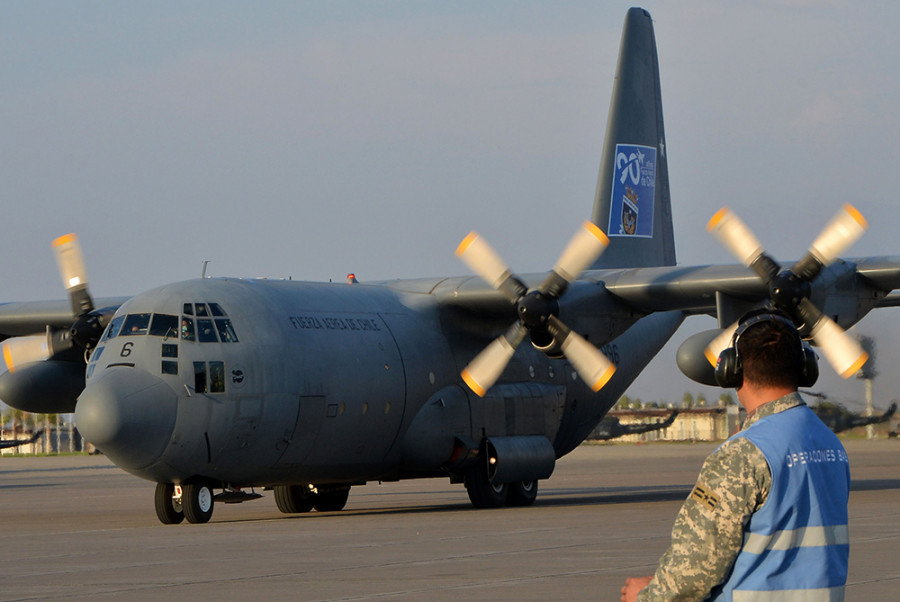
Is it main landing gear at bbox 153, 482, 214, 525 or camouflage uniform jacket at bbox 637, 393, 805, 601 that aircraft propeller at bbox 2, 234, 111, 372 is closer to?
main landing gear at bbox 153, 482, 214, 525

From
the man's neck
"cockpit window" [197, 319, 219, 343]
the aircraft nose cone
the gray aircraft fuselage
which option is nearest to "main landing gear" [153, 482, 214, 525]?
the gray aircraft fuselage

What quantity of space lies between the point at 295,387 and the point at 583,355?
4.48m

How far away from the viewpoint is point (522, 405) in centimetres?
2298

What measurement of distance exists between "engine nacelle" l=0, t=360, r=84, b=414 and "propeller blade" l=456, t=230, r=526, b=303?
7.28 meters

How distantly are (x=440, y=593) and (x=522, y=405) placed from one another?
13.0 meters

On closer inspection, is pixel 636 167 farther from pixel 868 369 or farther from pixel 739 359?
pixel 739 359

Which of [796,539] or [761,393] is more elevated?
[761,393]

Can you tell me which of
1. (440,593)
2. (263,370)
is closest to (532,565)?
(440,593)

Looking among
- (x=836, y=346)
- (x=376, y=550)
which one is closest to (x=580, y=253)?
(x=836, y=346)

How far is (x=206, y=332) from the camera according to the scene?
720 inches

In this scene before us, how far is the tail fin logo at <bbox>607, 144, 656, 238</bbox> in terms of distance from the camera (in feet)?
91.8

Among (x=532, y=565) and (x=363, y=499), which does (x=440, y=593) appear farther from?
(x=363, y=499)

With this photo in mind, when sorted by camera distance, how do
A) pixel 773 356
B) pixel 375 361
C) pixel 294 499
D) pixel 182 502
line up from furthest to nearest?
pixel 294 499 < pixel 375 361 < pixel 182 502 < pixel 773 356

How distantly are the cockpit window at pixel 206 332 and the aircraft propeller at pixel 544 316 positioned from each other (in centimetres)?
452
